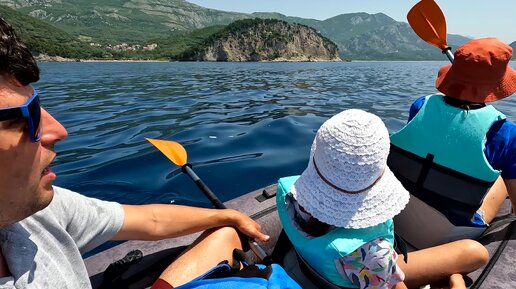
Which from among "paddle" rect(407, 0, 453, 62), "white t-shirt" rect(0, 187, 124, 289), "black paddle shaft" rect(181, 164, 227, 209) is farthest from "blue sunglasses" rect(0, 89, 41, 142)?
"paddle" rect(407, 0, 453, 62)

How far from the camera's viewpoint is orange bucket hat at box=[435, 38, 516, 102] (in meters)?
2.25

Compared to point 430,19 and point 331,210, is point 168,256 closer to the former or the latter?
point 331,210

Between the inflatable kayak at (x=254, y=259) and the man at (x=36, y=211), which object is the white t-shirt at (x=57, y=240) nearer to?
the man at (x=36, y=211)

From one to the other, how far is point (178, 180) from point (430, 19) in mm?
3767

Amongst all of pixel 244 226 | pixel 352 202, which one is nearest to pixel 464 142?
pixel 352 202

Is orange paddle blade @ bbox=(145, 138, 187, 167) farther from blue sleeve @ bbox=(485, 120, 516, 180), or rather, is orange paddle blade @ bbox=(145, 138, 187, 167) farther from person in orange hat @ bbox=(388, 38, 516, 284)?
blue sleeve @ bbox=(485, 120, 516, 180)

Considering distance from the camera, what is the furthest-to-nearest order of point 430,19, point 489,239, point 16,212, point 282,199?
point 430,19 → point 489,239 → point 282,199 → point 16,212

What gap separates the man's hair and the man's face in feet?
0.09

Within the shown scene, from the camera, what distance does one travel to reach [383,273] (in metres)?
1.62

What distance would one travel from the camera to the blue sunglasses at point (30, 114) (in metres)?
1.10

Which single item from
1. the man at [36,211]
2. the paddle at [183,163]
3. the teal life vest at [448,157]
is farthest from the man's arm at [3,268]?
the teal life vest at [448,157]

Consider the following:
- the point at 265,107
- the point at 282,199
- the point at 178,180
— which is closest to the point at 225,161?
the point at 178,180

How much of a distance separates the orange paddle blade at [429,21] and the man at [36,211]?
356 cm

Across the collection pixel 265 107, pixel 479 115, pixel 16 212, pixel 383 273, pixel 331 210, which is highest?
pixel 479 115
